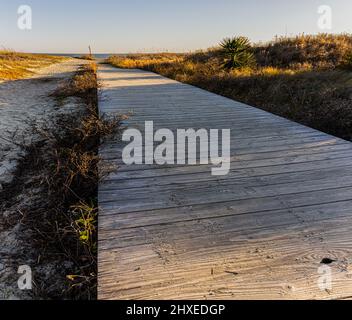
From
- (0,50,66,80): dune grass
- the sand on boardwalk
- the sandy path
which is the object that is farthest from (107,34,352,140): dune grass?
(0,50,66,80): dune grass

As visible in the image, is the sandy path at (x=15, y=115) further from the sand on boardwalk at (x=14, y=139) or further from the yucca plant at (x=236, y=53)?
the yucca plant at (x=236, y=53)

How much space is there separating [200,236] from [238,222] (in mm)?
338

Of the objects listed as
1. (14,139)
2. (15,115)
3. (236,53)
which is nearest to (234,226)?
(14,139)

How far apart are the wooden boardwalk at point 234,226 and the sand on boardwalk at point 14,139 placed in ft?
2.29

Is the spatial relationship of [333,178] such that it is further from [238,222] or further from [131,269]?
[131,269]

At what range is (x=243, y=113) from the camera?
5840 millimetres

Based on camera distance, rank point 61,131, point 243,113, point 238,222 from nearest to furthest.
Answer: point 238,222 < point 61,131 < point 243,113

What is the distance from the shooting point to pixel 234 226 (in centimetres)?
223

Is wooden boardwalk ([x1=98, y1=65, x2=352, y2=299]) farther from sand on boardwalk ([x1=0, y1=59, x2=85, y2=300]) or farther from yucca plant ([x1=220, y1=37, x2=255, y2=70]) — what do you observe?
yucca plant ([x1=220, y1=37, x2=255, y2=70])

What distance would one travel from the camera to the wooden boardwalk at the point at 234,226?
1.72m

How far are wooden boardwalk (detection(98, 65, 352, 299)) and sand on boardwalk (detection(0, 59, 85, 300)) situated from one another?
0.70m

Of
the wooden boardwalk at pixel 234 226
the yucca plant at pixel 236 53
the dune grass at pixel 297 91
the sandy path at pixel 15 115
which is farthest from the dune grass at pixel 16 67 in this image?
the wooden boardwalk at pixel 234 226
